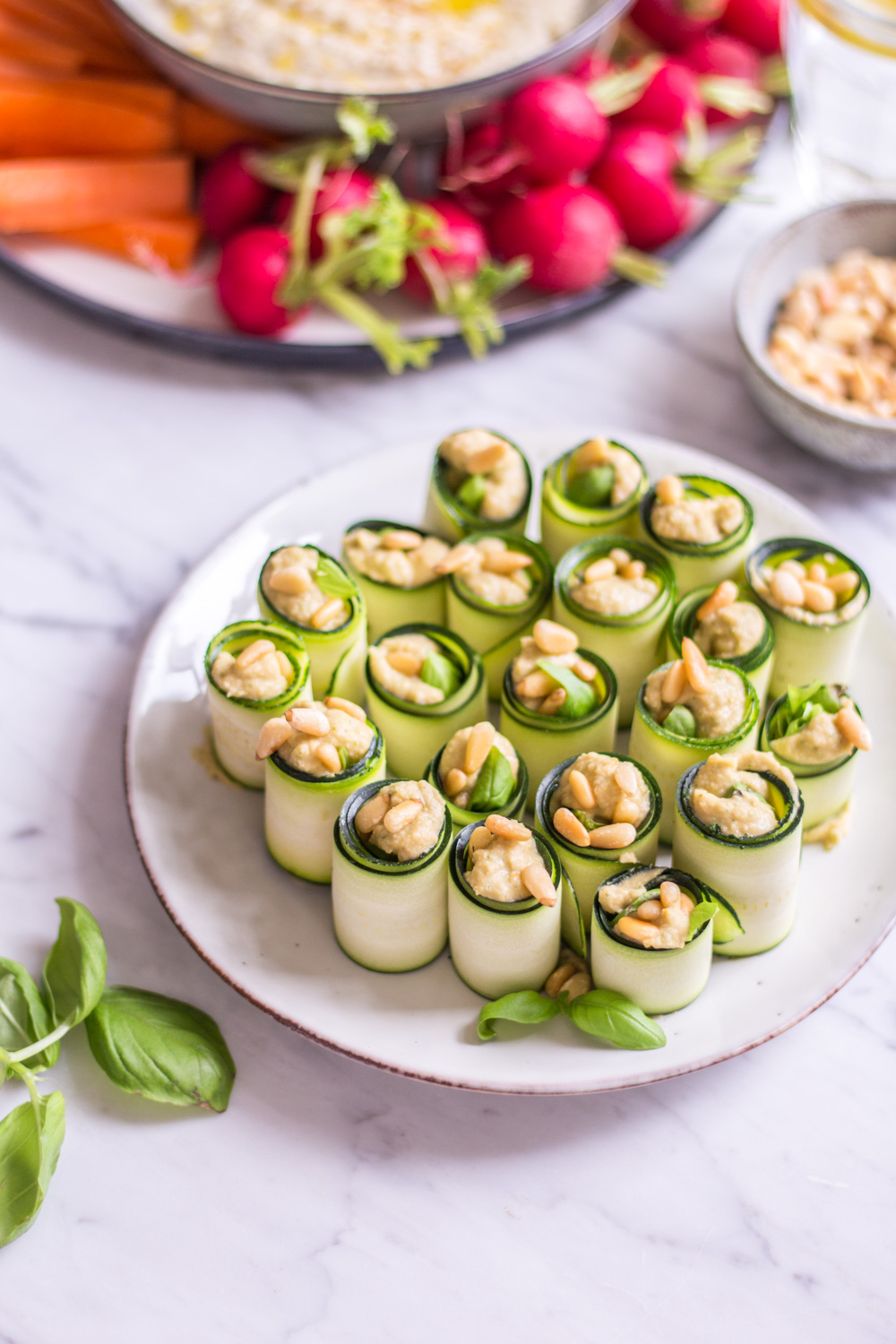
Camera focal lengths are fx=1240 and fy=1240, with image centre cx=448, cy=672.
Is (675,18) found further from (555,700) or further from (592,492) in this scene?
(555,700)

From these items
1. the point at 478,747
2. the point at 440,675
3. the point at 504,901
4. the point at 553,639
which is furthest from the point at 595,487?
→ the point at 504,901

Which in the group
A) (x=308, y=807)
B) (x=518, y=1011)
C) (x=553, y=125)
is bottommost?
(x=518, y=1011)

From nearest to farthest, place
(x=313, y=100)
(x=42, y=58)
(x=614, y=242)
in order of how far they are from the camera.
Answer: (x=313, y=100) < (x=614, y=242) < (x=42, y=58)

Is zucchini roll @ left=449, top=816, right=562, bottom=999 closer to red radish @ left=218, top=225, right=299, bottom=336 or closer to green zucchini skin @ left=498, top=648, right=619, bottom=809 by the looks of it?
green zucchini skin @ left=498, top=648, right=619, bottom=809

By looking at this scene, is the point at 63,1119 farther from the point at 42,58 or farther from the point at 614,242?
the point at 42,58

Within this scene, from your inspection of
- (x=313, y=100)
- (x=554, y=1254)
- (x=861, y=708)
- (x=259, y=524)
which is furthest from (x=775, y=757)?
(x=313, y=100)

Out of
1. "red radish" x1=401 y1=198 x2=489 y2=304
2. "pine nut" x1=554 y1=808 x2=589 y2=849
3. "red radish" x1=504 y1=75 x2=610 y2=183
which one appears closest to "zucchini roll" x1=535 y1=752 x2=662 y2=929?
"pine nut" x1=554 y1=808 x2=589 y2=849

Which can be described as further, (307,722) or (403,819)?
(307,722)
